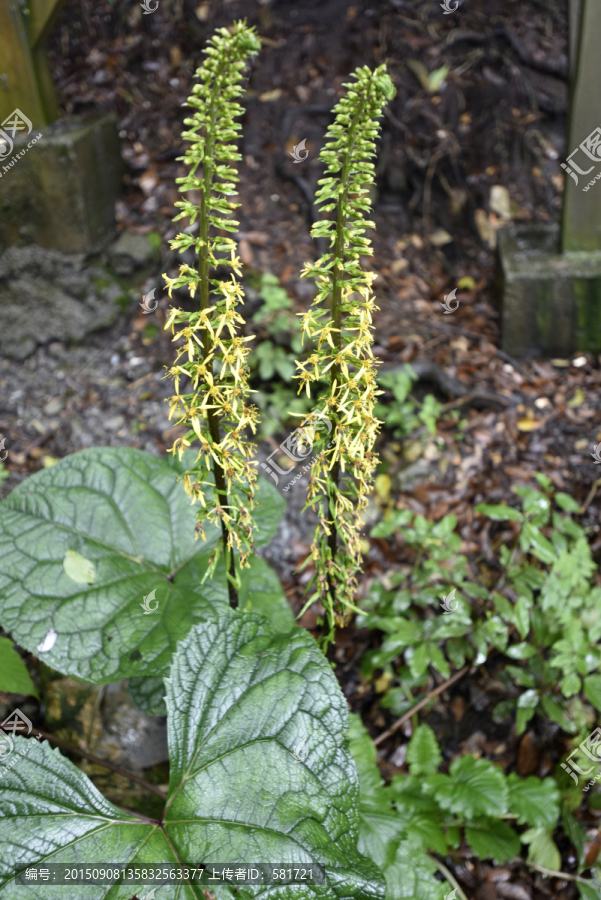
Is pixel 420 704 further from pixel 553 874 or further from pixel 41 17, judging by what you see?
pixel 41 17

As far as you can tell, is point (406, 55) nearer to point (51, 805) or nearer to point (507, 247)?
point (507, 247)

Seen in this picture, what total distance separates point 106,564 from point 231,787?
872 millimetres

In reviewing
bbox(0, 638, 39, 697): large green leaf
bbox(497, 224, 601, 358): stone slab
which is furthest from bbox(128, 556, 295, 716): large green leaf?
bbox(497, 224, 601, 358): stone slab

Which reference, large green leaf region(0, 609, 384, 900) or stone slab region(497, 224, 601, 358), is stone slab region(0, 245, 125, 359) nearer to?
stone slab region(497, 224, 601, 358)

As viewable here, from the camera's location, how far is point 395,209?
206 inches

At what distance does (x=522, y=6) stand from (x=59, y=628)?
21.3 feet

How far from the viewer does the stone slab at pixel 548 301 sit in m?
4.25

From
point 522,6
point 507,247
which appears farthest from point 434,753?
point 522,6

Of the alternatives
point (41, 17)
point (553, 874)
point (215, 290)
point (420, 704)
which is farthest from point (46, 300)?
point (553, 874)

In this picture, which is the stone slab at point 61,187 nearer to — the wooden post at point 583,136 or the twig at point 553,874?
the wooden post at point 583,136

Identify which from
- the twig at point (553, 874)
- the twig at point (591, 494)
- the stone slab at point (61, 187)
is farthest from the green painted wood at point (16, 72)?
the twig at point (553, 874)

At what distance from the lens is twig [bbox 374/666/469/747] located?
2674 mm

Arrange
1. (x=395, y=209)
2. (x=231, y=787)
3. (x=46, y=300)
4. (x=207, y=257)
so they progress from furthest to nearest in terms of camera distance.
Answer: (x=395, y=209), (x=46, y=300), (x=231, y=787), (x=207, y=257)

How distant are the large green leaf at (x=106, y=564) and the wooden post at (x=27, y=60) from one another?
Answer: 318cm
